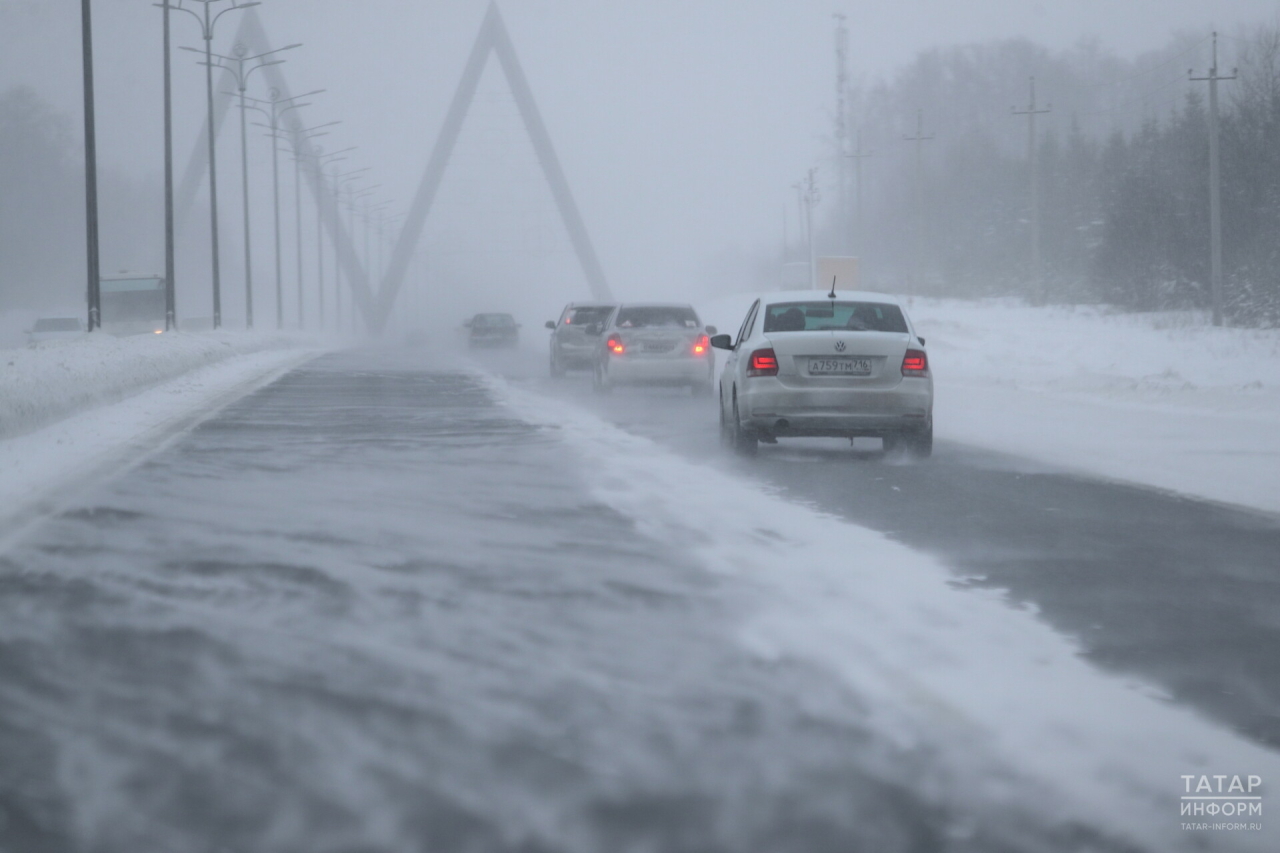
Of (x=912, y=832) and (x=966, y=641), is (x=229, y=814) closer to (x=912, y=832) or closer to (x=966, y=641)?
(x=912, y=832)

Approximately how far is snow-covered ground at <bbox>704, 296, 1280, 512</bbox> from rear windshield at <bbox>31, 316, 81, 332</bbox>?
100 ft

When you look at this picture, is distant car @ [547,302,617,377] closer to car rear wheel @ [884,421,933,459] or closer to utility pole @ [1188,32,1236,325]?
car rear wheel @ [884,421,933,459]

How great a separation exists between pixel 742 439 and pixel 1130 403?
9.67 meters

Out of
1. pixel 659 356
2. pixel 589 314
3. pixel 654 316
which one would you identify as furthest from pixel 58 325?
pixel 659 356

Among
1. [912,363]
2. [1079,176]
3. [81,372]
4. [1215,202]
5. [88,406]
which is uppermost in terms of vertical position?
[1079,176]

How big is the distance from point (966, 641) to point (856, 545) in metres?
2.73

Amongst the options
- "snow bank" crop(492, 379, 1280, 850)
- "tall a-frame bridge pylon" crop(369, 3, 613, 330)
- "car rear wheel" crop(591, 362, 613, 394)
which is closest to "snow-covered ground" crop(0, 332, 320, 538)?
"snow bank" crop(492, 379, 1280, 850)

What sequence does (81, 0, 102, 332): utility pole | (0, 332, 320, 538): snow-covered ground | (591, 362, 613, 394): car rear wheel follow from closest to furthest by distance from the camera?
1. (0, 332, 320, 538): snow-covered ground
2. (591, 362, 613, 394): car rear wheel
3. (81, 0, 102, 332): utility pole

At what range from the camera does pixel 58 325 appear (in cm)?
6209

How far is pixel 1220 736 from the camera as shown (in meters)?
5.18

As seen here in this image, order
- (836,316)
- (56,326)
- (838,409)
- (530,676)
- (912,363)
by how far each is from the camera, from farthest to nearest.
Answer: (56,326), (836,316), (912,363), (838,409), (530,676)

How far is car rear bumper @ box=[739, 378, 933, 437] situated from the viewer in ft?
47.7

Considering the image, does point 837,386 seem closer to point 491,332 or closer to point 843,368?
point 843,368

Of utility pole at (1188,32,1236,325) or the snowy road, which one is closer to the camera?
the snowy road
